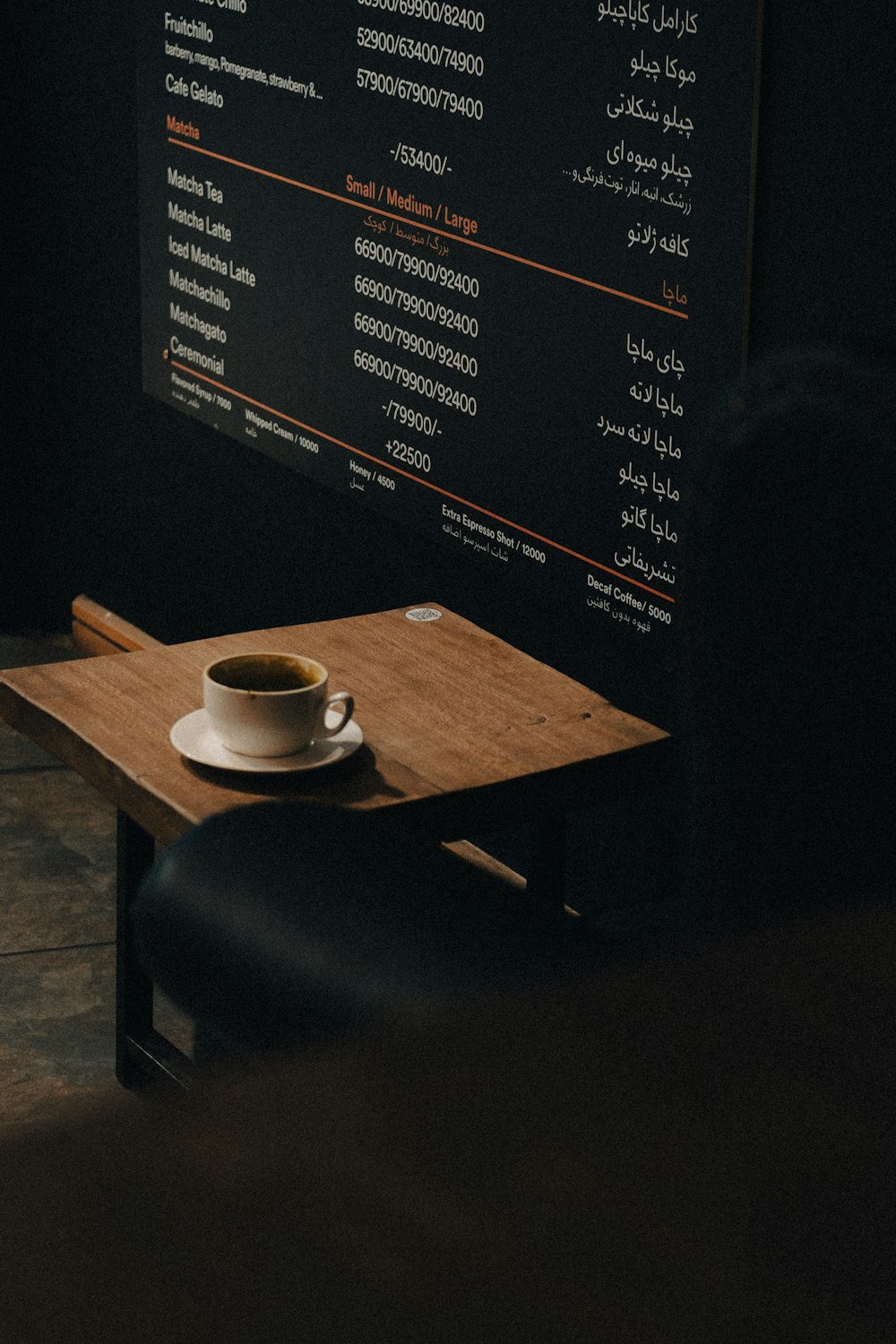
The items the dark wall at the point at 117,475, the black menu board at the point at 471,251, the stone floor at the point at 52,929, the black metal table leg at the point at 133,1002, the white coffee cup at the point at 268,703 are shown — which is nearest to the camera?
the white coffee cup at the point at 268,703

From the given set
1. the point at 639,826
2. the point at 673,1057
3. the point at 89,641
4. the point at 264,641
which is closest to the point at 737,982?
the point at 673,1057

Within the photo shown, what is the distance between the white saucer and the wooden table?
0.06 feet

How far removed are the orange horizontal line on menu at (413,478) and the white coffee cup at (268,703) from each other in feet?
2.21

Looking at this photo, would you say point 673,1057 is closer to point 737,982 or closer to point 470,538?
point 737,982

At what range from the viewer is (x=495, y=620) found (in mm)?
2865

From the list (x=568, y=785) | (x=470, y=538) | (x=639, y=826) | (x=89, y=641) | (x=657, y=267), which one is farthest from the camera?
(x=89, y=641)

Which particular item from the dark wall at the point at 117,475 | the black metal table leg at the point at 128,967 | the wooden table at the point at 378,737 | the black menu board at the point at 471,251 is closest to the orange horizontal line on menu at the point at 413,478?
the black menu board at the point at 471,251

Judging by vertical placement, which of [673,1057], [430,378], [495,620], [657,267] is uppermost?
[673,1057]

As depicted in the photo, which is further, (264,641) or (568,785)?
(264,641)

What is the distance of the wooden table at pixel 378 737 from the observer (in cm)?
194

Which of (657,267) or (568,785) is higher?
(657,267)

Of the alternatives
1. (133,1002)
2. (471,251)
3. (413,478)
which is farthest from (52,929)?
(471,251)

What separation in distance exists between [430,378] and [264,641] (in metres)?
0.68

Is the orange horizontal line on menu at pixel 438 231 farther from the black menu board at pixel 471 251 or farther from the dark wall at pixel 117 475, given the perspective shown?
the dark wall at pixel 117 475
